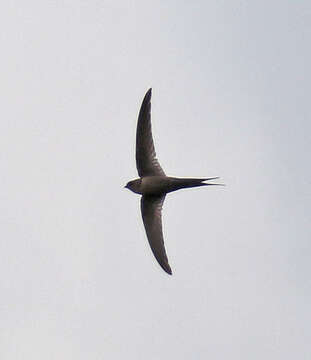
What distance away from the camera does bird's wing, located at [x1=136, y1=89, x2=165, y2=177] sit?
13684mm

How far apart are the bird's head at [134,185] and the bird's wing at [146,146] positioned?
0.61ft

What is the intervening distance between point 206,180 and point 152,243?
6.15 ft

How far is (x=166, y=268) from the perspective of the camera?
1357 cm

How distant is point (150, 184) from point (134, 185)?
366 millimetres

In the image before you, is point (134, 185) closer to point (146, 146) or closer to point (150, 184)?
point (150, 184)

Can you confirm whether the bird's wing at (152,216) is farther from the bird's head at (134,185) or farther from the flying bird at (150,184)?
the bird's head at (134,185)

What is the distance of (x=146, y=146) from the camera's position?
543 inches

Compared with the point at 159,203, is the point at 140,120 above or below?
above

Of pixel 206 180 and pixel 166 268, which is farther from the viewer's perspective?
pixel 166 268

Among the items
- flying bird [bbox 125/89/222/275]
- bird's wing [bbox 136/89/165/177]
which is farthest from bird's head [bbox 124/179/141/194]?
bird's wing [bbox 136/89/165/177]

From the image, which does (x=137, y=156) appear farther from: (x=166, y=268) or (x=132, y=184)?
(x=166, y=268)

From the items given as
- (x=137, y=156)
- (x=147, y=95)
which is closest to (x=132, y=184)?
(x=137, y=156)

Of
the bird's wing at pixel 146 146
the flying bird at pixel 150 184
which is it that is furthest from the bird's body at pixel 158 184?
the bird's wing at pixel 146 146

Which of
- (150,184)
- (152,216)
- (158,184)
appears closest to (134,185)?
(150,184)
